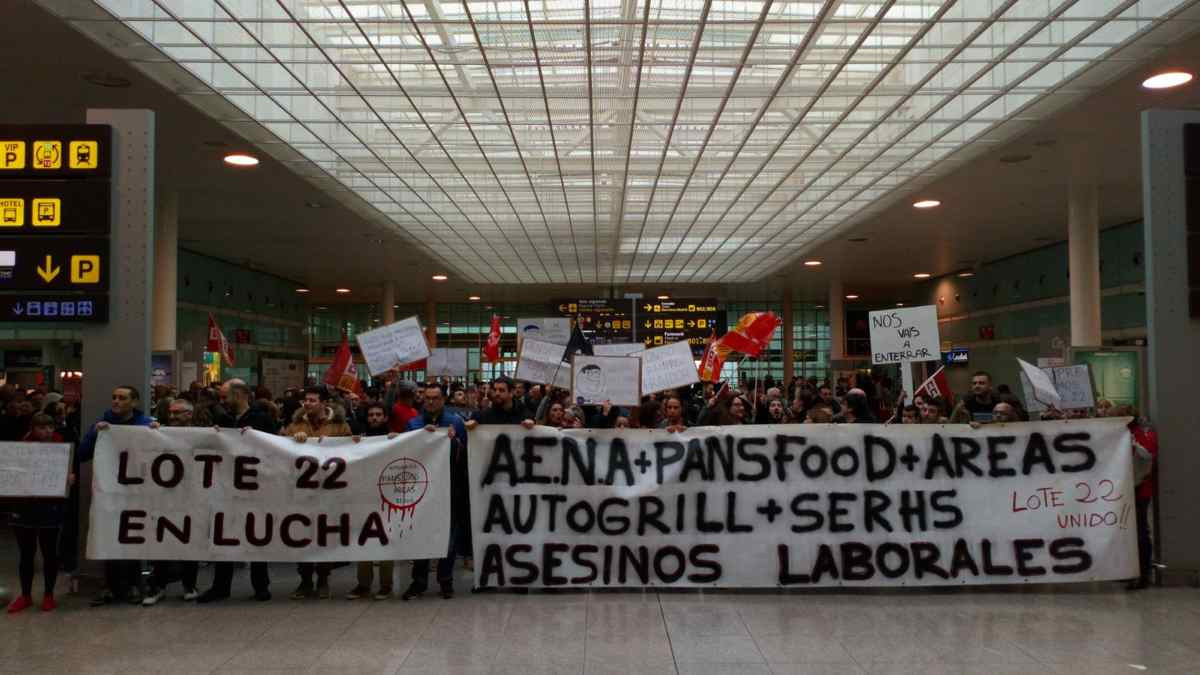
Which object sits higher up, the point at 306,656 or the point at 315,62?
the point at 315,62

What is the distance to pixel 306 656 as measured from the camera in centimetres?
705

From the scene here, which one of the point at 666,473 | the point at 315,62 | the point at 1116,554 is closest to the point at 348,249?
the point at 315,62

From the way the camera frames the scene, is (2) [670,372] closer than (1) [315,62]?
Yes

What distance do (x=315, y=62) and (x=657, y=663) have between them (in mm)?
9842

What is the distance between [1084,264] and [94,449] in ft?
63.7

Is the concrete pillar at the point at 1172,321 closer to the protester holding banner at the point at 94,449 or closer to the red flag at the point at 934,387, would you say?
the red flag at the point at 934,387

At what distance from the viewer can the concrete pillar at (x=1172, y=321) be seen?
9320 millimetres

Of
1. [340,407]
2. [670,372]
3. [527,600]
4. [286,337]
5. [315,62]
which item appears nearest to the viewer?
[527,600]

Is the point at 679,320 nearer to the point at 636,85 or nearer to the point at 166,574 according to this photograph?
the point at 636,85

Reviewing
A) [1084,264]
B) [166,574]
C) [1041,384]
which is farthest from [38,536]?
[1084,264]

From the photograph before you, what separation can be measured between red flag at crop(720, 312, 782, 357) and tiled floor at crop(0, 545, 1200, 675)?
9.75 metres

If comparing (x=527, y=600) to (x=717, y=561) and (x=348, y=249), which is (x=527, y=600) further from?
(x=348, y=249)

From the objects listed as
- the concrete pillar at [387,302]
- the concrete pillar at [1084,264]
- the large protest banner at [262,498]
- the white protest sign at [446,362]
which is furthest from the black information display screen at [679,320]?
the large protest banner at [262,498]

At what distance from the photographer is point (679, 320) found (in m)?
31.6
